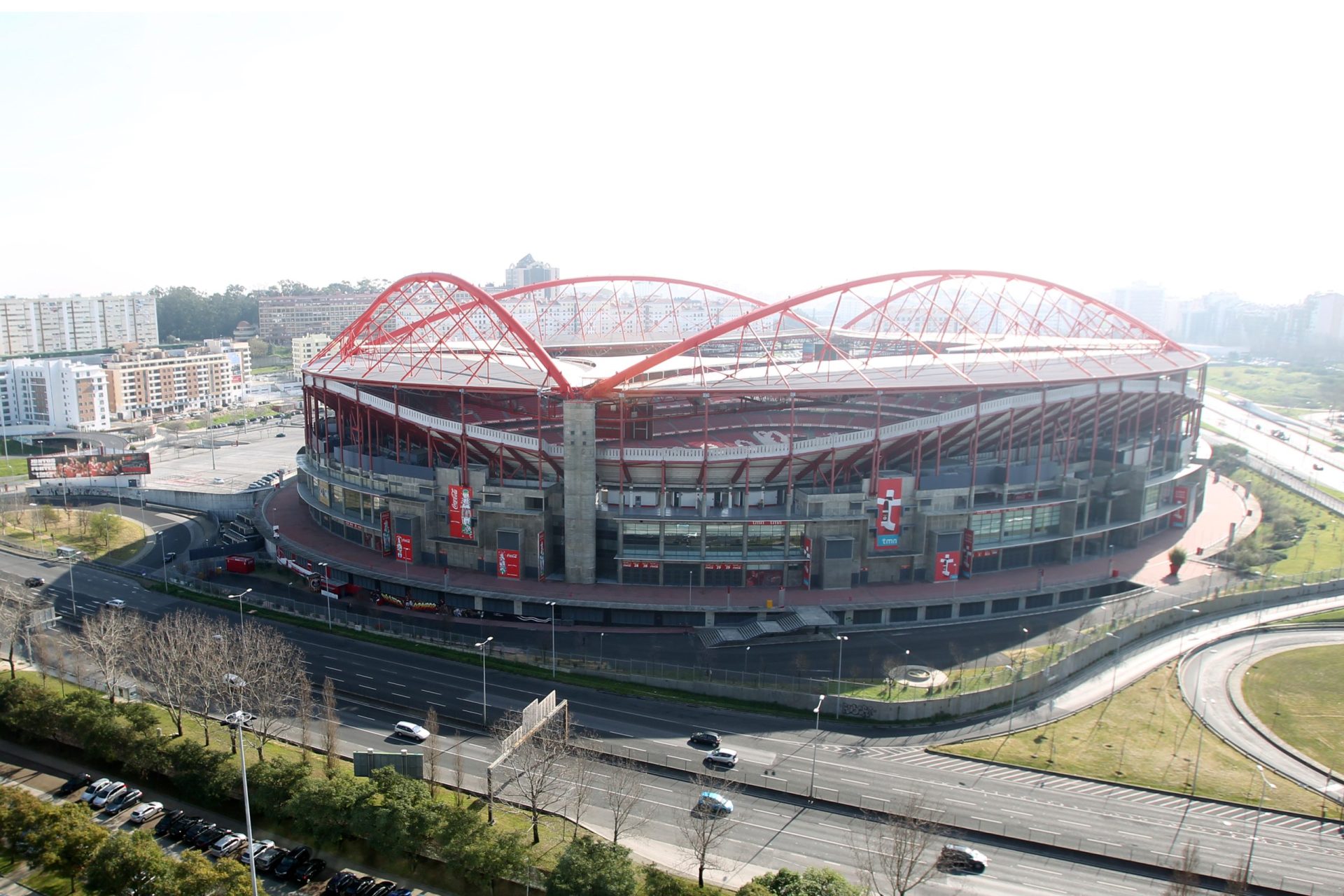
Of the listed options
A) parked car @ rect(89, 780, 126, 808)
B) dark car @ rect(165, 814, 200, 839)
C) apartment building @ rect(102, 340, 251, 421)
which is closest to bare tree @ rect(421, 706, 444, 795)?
dark car @ rect(165, 814, 200, 839)

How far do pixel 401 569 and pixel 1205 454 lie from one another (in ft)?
284

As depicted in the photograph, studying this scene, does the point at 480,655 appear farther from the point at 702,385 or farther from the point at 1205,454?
the point at 1205,454

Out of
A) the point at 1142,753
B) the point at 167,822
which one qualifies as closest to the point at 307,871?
the point at 167,822

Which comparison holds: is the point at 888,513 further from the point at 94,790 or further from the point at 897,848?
the point at 94,790

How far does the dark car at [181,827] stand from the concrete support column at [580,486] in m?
30.7

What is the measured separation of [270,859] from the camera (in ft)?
123

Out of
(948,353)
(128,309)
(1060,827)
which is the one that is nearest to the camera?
(1060,827)

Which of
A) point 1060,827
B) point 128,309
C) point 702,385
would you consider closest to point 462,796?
point 1060,827

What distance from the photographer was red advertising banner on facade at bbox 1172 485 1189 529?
3371 inches

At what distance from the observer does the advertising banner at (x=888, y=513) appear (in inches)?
2621

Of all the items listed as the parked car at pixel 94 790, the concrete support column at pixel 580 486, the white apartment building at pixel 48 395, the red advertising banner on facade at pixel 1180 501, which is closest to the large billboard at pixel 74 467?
the white apartment building at pixel 48 395

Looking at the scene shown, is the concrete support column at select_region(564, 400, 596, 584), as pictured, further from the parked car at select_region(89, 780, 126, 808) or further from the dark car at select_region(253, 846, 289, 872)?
the parked car at select_region(89, 780, 126, 808)

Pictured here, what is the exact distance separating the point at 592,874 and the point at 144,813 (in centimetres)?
2364

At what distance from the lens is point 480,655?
187 feet
